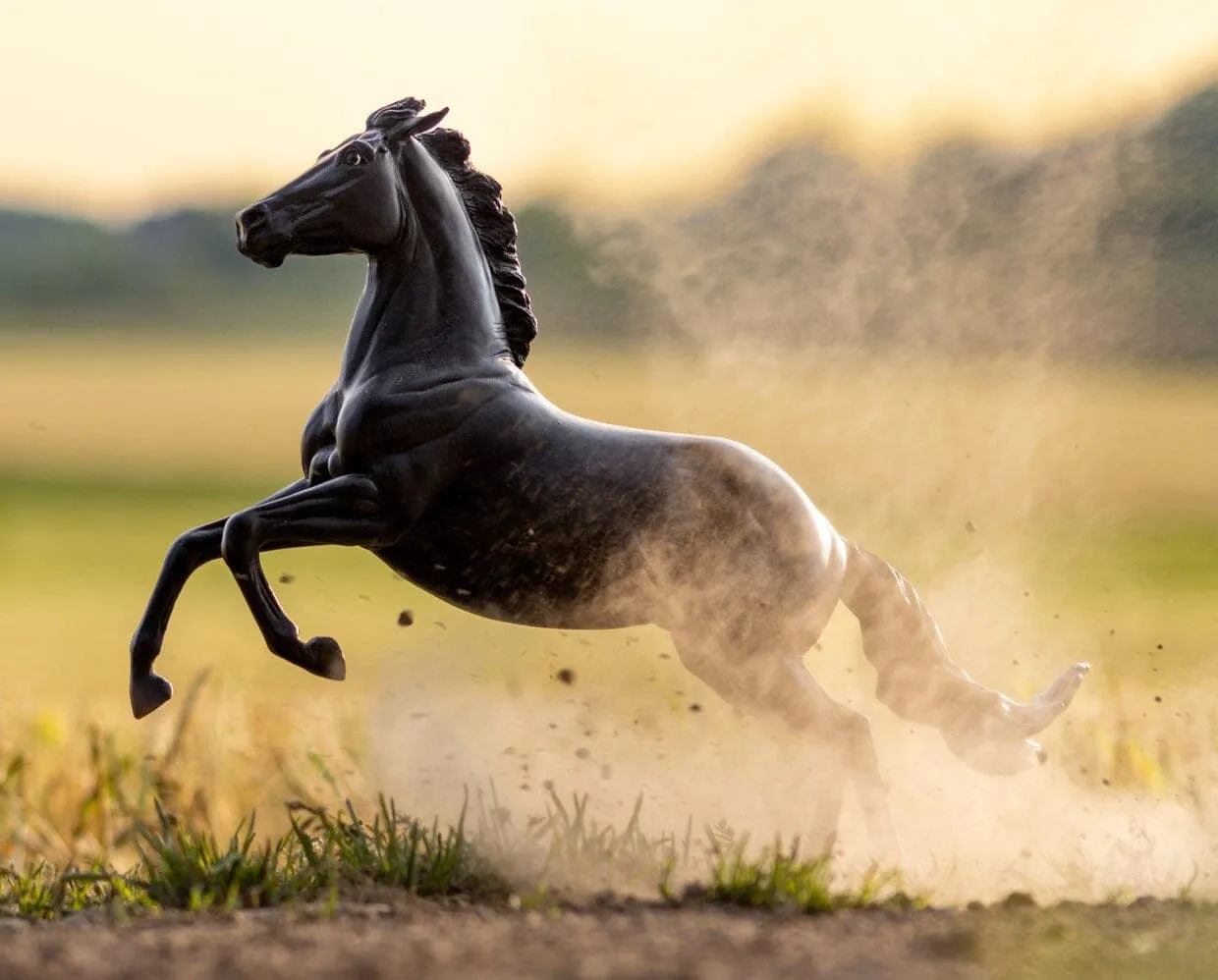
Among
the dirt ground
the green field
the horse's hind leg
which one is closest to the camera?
the dirt ground

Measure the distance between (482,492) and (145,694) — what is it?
118cm

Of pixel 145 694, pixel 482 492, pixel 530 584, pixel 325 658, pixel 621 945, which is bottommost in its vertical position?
pixel 621 945

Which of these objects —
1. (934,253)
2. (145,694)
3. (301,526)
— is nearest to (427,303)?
(301,526)

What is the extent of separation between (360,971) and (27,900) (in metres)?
1.86

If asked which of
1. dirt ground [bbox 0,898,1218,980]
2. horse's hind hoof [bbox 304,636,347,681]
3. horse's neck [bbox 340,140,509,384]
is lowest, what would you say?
dirt ground [bbox 0,898,1218,980]

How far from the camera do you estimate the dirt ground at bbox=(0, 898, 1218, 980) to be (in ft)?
12.0

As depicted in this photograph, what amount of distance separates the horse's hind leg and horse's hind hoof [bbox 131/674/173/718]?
1656 mm

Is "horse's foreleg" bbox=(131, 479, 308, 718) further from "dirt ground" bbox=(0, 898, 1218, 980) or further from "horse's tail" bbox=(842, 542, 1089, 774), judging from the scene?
"horse's tail" bbox=(842, 542, 1089, 774)

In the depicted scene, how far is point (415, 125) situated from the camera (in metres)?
5.21

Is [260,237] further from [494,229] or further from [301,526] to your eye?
[301,526]

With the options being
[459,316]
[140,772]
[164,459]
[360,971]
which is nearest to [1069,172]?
[459,316]

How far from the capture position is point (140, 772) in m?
6.09

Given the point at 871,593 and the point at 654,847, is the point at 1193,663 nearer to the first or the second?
the point at 871,593

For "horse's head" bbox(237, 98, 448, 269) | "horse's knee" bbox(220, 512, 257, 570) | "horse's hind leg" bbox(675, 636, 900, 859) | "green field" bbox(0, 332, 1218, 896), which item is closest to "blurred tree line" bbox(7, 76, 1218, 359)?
"green field" bbox(0, 332, 1218, 896)
